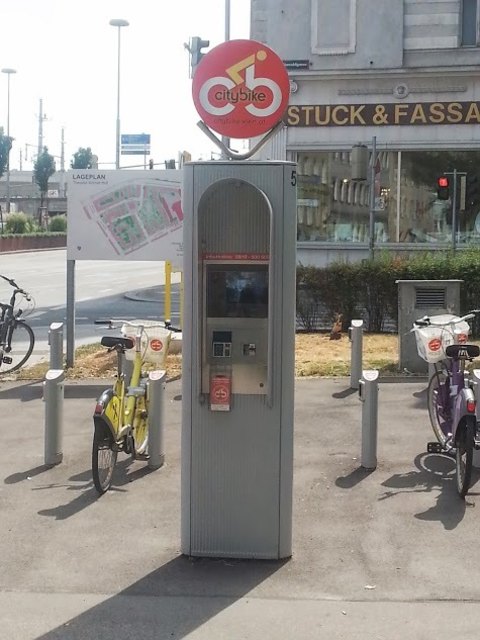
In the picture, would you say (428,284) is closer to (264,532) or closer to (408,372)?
(408,372)

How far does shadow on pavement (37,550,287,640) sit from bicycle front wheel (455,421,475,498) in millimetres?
1693

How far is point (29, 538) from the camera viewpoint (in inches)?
235

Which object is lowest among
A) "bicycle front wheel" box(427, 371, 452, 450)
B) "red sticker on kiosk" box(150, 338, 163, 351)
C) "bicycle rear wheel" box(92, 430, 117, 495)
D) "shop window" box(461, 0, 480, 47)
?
"bicycle rear wheel" box(92, 430, 117, 495)

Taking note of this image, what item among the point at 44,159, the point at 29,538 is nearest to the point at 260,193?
the point at 29,538

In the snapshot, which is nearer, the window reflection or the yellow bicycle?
the yellow bicycle

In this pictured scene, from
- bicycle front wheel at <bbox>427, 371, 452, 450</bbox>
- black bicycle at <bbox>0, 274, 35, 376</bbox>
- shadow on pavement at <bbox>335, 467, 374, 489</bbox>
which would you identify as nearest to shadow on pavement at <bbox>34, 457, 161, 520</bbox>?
shadow on pavement at <bbox>335, 467, 374, 489</bbox>

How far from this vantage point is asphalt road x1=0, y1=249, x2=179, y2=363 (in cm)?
1826

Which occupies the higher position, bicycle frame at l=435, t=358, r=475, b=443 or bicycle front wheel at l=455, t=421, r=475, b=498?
bicycle frame at l=435, t=358, r=475, b=443

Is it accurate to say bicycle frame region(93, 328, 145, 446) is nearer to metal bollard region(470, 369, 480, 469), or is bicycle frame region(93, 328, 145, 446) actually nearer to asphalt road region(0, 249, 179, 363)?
metal bollard region(470, 369, 480, 469)

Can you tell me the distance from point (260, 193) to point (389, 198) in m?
19.3

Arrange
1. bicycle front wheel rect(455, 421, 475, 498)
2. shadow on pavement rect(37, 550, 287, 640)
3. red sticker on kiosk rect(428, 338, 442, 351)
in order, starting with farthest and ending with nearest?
red sticker on kiosk rect(428, 338, 442, 351)
bicycle front wheel rect(455, 421, 475, 498)
shadow on pavement rect(37, 550, 287, 640)

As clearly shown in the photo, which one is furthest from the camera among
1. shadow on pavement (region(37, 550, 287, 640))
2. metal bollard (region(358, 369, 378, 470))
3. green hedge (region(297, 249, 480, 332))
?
green hedge (region(297, 249, 480, 332))

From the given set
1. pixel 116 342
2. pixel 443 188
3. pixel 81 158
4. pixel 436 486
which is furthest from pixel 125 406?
pixel 81 158

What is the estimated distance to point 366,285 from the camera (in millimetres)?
15195
